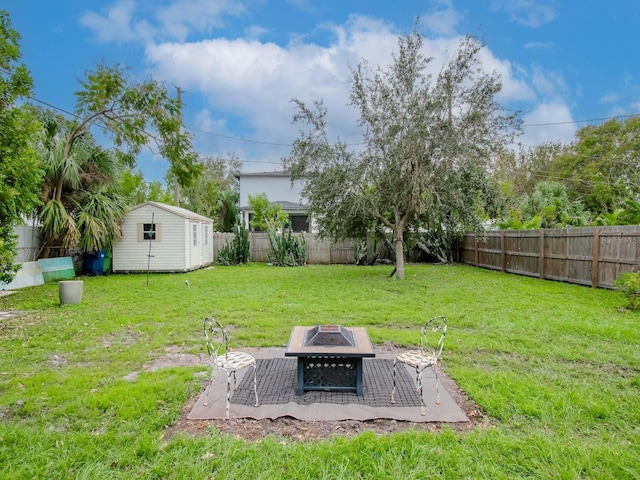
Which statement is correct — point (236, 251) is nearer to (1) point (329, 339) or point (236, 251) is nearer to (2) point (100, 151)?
(2) point (100, 151)

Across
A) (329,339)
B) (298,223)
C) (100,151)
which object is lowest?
(329,339)

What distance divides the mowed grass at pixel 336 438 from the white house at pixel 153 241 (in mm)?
5003

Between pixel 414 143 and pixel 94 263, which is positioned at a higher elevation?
pixel 414 143

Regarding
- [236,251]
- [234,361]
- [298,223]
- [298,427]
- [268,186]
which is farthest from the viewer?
[268,186]

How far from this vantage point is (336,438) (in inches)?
103

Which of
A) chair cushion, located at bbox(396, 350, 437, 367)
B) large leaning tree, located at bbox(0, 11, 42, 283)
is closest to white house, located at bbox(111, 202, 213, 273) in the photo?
large leaning tree, located at bbox(0, 11, 42, 283)

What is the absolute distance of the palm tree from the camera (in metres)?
10.3

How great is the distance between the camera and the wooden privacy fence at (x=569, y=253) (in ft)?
26.9

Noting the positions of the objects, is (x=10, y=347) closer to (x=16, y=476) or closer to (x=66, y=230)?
(x=16, y=476)

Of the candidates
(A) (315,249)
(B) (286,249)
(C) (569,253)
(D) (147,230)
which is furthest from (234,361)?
(A) (315,249)

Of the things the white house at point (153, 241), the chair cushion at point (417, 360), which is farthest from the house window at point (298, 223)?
the chair cushion at point (417, 360)

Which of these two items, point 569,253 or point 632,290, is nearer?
point 632,290

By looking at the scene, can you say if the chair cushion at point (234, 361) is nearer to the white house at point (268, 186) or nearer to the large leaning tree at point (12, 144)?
the large leaning tree at point (12, 144)

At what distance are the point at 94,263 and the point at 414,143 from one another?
35.2 feet
